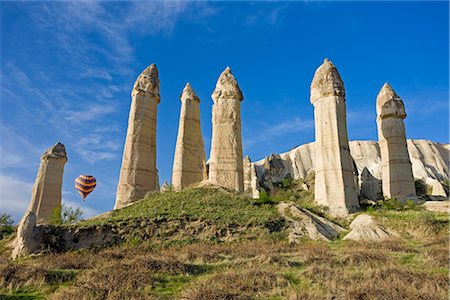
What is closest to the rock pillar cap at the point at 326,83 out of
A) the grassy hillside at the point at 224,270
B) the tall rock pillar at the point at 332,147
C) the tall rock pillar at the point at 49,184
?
the tall rock pillar at the point at 332,147

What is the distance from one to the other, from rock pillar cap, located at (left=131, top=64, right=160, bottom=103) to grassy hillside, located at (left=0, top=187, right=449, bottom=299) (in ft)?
32.2

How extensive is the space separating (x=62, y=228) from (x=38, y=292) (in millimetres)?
8447

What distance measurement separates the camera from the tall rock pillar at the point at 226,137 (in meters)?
20.0

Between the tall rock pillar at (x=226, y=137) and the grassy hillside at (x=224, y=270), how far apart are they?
15.6ft

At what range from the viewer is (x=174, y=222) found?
15492mm

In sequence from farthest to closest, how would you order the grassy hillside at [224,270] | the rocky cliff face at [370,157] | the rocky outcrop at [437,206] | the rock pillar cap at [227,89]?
the rocky cliff face at [370,157] → the rock pillar cap at [227,89] → the rocky outcrop at [437,206] → the grassy hillside at [224,270]

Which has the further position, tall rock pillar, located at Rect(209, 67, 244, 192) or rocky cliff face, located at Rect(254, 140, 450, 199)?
rocky cliff face, located at Rect(254, 140, 450, 199)

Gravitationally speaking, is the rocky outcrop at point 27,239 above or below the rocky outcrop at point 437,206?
below

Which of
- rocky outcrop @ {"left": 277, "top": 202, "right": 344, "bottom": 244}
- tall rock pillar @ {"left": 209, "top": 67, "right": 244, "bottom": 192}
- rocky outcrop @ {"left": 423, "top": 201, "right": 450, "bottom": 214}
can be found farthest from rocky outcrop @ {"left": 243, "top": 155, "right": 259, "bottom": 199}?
rocky outcrop @ {"left": 277, "top": 202, "right": 344, "bottom": 244}

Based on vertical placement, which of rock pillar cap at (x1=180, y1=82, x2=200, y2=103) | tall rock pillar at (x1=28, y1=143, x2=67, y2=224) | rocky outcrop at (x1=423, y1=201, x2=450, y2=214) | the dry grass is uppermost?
rock pillar cap at (x1=180, y1=82, x2=200, y2=103)

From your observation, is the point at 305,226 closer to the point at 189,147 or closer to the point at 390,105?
the point at 189,147

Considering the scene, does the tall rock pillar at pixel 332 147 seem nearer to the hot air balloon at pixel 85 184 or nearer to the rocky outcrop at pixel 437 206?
→ the rocky outcrop at pixel 437 206

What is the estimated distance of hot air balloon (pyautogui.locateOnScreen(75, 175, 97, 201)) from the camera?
97.0ft

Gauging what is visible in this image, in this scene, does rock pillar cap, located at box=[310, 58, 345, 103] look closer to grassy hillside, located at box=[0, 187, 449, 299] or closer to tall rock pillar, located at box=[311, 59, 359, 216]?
tall rock pillar, located at box=[311, 59, 359, 216]
